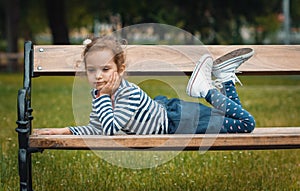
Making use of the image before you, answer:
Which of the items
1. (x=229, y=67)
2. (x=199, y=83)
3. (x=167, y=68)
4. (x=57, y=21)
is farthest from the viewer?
(x=57, y=21)

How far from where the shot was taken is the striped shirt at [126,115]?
4027 mm

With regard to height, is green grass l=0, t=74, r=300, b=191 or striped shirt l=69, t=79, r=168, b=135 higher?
striped shirt l=69, t=79, r=168, b=135

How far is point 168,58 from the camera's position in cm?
456

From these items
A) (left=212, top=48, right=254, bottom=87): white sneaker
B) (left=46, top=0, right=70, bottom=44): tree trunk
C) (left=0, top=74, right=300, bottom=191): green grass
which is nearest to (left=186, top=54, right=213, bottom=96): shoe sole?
(left=212, top=48, right=254, bottom=87): white sneaker

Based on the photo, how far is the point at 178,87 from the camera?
20.3 ft

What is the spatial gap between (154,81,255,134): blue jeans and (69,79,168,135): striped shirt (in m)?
0.08

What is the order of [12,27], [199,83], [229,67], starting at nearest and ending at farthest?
[199,83]
[229,67]
[12,27]

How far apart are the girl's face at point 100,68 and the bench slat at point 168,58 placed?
292 millimetres

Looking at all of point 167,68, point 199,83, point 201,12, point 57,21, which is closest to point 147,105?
point 199,83

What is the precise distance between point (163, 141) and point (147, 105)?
1.68 ft

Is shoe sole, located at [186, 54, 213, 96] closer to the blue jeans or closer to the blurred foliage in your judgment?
the blue jeans

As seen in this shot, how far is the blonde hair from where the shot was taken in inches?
164

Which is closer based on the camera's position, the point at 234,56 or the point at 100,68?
the point at 100,68

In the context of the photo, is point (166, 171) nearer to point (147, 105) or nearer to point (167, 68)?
point (167, 68)
